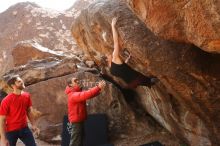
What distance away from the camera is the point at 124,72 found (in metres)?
6.28

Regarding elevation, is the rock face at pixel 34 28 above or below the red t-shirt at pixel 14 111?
above

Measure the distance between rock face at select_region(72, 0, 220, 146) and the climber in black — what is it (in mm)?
170

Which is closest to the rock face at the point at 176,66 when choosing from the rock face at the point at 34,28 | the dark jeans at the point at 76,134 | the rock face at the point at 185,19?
the rock face at the point at 185,19

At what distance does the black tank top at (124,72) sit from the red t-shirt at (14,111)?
5.87ft

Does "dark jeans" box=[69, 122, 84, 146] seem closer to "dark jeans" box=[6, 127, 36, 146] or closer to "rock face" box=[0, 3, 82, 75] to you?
"dark jeans" box=[6, 127, 36, 146]

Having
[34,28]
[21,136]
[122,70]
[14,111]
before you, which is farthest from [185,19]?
[34,28]

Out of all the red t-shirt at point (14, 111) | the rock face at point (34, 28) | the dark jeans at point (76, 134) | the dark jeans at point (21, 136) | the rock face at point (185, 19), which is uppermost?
the rock face at point (34, 28)

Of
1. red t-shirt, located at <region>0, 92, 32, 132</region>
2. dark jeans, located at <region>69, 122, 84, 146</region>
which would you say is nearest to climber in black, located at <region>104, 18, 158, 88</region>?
dark jeans, located at <region>69, 122, 84, 146</region>

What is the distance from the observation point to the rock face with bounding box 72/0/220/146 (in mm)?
5898

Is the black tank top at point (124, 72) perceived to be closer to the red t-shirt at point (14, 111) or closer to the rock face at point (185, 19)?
the rock face at point (185, 19)

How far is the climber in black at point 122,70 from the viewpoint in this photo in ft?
19.6

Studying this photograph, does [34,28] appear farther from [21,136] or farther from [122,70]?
[122,70]

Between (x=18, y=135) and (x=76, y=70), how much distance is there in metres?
5.29

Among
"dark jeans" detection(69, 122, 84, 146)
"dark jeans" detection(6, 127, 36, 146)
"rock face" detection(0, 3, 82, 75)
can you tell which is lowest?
"dark jeans" detection(69, 122, 84, 146)
